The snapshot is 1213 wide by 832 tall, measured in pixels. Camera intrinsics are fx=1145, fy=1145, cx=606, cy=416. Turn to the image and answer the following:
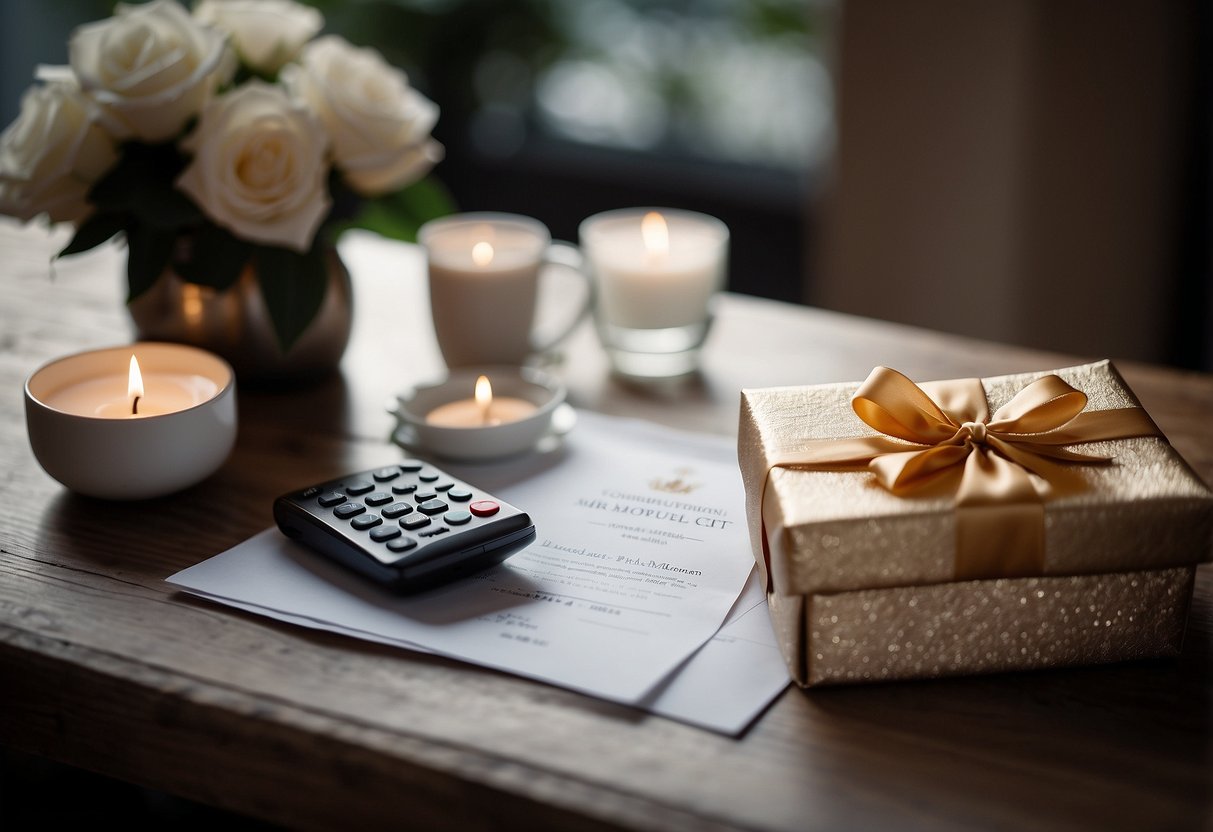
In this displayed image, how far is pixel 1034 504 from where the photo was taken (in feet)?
1.73

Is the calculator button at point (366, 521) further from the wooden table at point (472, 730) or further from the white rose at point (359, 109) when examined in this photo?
the white rose at point (359, 109)

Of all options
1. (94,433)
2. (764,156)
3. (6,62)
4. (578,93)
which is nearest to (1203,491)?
(94,433)

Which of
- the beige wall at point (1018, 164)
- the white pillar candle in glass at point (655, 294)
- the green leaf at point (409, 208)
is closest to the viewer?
the white pillar candle in glass at point (655, 294)

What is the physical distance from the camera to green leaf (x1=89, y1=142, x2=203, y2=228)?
0.79 m

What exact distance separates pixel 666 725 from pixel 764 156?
211 cm

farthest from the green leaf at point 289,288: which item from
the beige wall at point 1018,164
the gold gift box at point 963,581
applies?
the beige wall at point 1018,164

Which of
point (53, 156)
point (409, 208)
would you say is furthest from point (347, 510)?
point (409, 208)

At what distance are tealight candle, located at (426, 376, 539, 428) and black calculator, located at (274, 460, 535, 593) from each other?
4.0 inches

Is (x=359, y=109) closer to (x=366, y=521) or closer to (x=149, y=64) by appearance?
(x=149, y=64)

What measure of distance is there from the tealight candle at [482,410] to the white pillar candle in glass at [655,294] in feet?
0.46

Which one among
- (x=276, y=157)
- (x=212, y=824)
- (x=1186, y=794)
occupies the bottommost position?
(x=212, y=824)

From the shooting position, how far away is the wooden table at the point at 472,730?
0.49 meters

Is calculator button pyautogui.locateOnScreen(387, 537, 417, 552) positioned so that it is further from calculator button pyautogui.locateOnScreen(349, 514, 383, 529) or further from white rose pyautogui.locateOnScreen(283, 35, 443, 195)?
white rose pyautogui.locateOnScreen(283, 35, 443, 195)

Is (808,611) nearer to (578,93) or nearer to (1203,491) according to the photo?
(1203,491)
